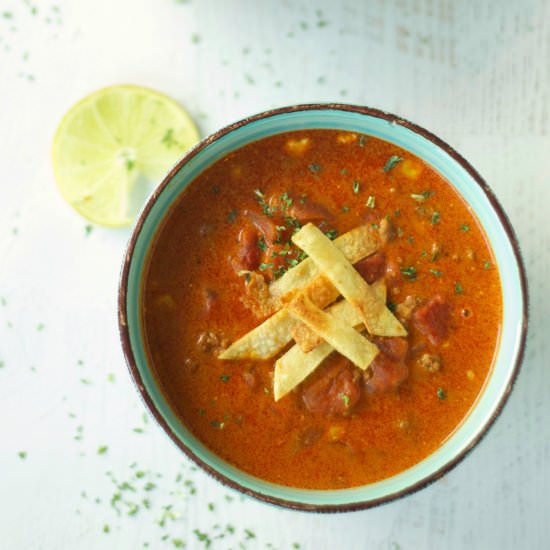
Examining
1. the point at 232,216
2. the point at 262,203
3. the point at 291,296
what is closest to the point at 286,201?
the point at 262,203

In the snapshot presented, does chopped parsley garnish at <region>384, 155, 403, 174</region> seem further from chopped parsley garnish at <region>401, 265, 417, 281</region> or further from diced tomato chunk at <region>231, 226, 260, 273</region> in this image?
diced tomato chunk at <region>231, 226, 260, 273</region>

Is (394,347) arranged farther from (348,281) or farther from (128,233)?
(128,233)

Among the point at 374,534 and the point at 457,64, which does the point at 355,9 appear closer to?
the point at 457,64

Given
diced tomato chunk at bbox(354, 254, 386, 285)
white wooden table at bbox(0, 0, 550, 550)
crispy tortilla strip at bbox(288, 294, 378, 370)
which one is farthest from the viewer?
white wooden table at bbox(0, 0, 550, 550)

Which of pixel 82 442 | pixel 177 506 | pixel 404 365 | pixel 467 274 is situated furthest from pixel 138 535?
pixel 467 274

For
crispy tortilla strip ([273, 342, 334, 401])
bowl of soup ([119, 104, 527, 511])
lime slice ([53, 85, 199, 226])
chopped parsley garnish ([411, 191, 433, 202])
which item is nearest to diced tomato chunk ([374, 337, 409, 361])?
bowl of soup ([119, 104, 527, 511])
